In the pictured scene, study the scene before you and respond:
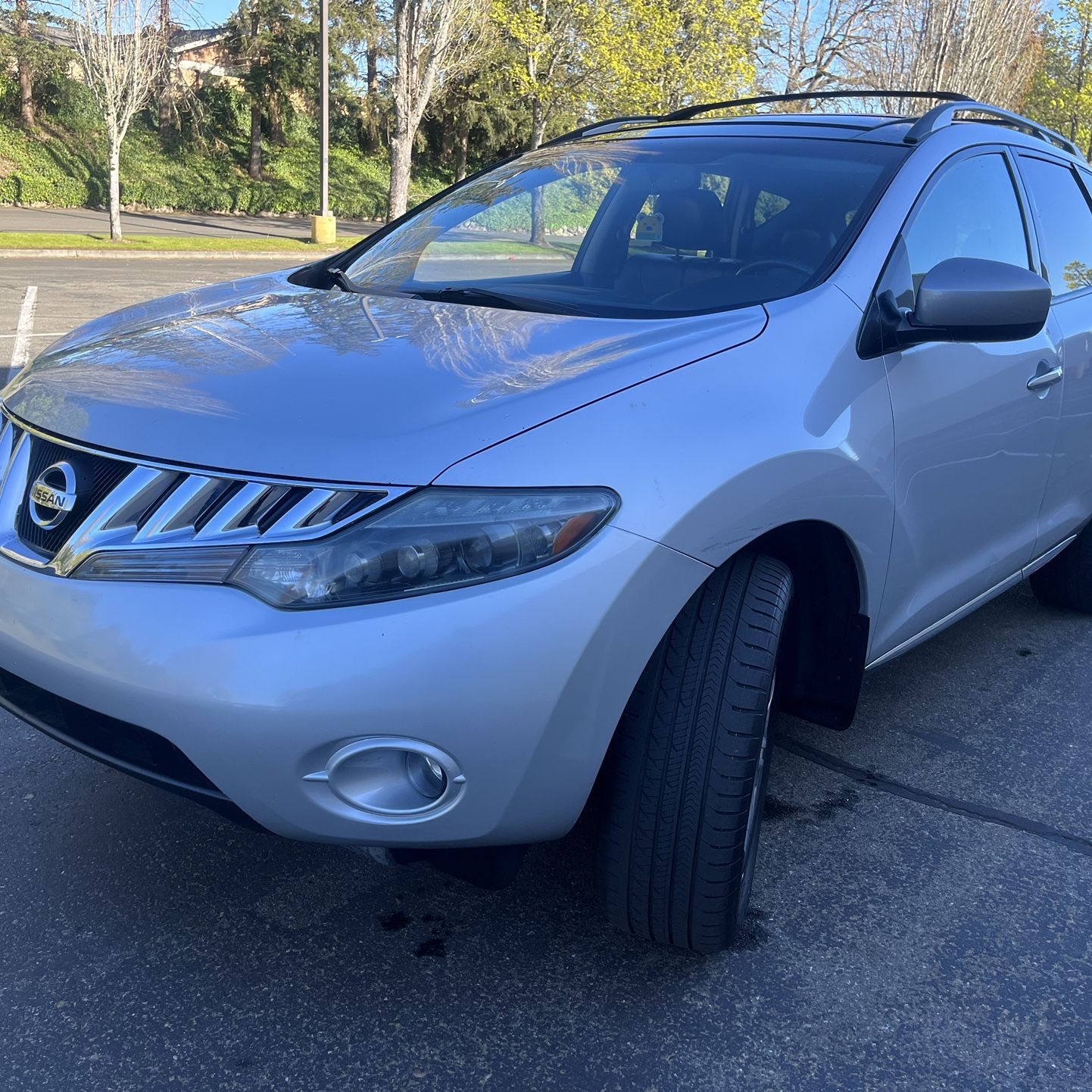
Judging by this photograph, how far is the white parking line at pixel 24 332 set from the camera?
7.90 metres

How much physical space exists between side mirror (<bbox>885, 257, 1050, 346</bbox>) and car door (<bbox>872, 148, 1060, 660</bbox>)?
7 cm

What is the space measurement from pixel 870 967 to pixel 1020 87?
136 ft

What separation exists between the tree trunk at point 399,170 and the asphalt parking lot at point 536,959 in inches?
933

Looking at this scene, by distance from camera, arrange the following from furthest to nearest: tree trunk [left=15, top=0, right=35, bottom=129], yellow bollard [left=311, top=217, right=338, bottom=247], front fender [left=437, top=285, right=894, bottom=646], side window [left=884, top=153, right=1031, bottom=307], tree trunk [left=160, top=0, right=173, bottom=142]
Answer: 1. tree trunk [left=15, top=0, right=35, bottom=129]
2. tree trunk [left=160, top=0, right=173, bottom=142]
3. yellow bollard [left=311, top=217, right=338, bottom=247]
4. side window [left=884, top=153, right=1031, bottom=307]
5. front fender [left=437, top=285, right=894, bottom=646]

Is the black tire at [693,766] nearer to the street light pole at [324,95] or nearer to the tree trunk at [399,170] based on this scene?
the street light pole at [324,95]

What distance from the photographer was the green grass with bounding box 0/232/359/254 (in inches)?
724

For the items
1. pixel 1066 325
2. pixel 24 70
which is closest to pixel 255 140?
pixel 24 70

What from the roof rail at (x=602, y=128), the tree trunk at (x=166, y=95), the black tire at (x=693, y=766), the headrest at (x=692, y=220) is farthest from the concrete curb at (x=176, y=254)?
the black tire at (x=693, y=766)

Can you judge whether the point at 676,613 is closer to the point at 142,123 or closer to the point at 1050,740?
the point at 1050,740

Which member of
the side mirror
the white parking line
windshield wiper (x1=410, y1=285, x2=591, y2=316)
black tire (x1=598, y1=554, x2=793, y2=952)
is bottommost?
the white parking line

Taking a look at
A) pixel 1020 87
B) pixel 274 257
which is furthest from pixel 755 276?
pixel 1020 87

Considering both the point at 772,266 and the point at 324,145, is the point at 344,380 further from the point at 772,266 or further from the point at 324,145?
the point at 324,145

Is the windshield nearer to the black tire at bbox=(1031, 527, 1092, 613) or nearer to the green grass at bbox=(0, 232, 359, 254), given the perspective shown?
the black tire at bbox=(1031, 527, 1092, 613)

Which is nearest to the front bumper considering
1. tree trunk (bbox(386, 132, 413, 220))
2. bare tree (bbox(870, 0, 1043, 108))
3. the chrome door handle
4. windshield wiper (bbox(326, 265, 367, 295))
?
windshield wiper (bbox(326, 265, 367, 295))
